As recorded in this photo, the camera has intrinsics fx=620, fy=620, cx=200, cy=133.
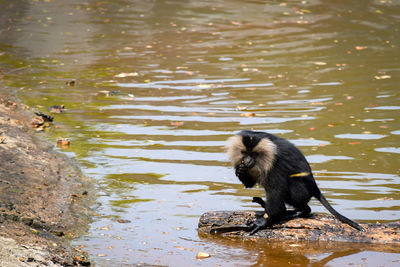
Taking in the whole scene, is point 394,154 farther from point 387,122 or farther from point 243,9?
point 243,9

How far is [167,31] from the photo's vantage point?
18.5 metres

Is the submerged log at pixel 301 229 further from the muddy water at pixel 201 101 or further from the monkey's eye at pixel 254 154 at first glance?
the monkey's eye at pixel 254 154

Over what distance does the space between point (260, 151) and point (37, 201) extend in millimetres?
2612

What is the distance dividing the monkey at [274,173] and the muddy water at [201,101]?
14.5 inches

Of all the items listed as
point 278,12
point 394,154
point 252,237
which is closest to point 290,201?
point 252,237

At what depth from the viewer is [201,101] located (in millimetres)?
11867

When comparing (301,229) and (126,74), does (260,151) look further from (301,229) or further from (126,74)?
(126,74)

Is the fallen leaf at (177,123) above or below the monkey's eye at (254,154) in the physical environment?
below

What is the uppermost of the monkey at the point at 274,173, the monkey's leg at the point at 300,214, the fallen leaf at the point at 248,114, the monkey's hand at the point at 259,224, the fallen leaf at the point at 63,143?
the monkey at the point at 274,173

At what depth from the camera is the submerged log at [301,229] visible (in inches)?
244

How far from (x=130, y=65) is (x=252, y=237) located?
8.92 meters

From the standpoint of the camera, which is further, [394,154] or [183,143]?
[183,143]

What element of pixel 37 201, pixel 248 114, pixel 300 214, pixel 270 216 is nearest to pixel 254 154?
pixel 270 216

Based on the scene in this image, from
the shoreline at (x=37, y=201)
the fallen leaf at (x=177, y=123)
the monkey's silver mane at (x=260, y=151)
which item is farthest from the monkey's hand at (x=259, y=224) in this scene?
the fallen leaf at (x=177, y=123)
